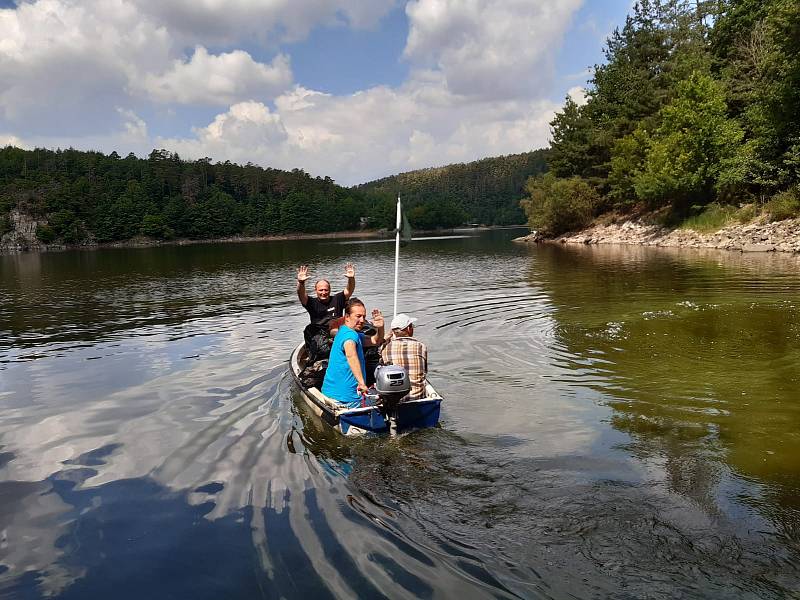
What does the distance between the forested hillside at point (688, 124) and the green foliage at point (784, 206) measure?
3.6 inches

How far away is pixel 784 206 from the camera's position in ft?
133

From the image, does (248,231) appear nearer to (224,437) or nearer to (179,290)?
(179,290)

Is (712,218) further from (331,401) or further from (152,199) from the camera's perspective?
(152,199)

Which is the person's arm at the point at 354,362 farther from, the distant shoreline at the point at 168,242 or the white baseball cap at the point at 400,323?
the distant shoreline at the point at 168,242

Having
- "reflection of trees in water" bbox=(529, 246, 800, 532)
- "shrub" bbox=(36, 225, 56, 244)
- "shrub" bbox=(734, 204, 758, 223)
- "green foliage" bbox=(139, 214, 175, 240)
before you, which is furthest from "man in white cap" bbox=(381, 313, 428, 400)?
"shrub" bbox=(36, 225, 56, 244)

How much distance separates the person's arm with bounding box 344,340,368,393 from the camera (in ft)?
29.1

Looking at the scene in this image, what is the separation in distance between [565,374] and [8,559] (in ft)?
33.5

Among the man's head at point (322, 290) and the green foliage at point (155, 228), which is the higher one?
the green foliage at point (155, 228)

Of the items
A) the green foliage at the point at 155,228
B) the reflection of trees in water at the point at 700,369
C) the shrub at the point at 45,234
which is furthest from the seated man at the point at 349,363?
the shrub at the point at 45,234

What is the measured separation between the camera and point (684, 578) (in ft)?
16.2

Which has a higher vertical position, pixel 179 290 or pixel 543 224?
pixel 543 224

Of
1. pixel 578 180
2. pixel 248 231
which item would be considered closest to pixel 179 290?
pixel 578 180

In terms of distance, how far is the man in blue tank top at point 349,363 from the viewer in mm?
8906

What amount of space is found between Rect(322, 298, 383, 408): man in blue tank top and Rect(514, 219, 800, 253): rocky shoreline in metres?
38.2
